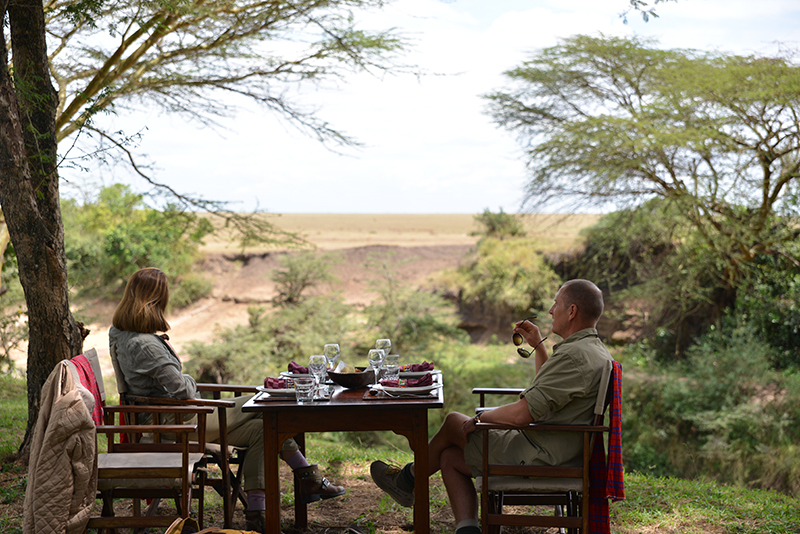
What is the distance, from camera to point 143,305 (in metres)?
3.16

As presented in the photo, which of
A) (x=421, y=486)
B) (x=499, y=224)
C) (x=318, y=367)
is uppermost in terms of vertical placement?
(x=499, y=224)

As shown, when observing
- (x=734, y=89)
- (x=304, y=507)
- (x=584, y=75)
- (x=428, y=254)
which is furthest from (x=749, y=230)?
(x=428, y=254)

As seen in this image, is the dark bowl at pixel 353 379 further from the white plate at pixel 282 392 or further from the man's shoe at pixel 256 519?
the man's shoe at pixel 256 519

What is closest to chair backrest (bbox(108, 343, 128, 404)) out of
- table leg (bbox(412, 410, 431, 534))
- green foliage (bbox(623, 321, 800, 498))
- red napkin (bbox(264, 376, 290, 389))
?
red napkin (bbox(264, 376, 290, 389))

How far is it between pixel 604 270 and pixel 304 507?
35.0 ft

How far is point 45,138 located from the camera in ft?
13.7

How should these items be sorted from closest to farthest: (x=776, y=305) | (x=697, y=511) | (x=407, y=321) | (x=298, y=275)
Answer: (x=697, y=511) → (x=776, y=305) → (x=407, y=321) → (x=298, y=275)

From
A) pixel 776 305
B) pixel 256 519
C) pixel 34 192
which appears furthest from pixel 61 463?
pixel 776 305

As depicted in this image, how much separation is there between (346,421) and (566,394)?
3.01ft

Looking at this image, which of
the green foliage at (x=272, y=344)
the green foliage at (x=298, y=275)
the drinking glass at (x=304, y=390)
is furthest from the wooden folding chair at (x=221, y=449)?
the green foliage at (x=298, y=275)

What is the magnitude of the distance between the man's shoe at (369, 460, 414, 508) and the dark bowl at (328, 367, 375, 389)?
38 cm

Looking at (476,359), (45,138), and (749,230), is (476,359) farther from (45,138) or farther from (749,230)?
(45,138)

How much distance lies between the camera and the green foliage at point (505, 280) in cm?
1479

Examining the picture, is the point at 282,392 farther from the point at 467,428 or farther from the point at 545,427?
the point at 545,427
